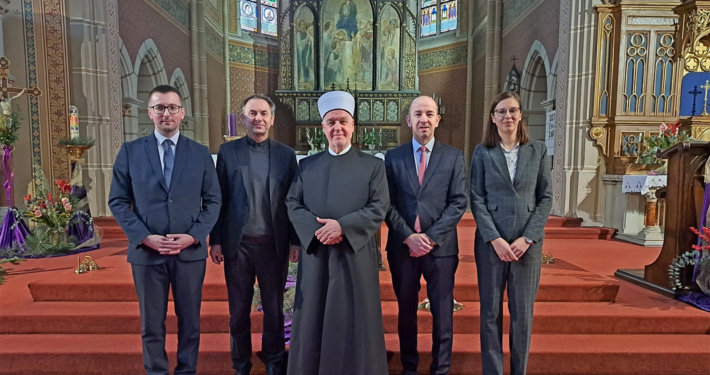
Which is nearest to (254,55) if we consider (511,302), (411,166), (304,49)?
(304,49)

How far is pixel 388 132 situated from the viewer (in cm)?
1057

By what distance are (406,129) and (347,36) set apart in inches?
118

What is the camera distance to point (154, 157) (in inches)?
85.4

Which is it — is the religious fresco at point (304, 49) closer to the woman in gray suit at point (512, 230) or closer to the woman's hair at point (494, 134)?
the woman's hair at point (494, 134)

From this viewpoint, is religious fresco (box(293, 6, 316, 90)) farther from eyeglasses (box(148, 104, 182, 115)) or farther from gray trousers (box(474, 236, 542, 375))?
gray trousers (box(474, 236, 542, 375))

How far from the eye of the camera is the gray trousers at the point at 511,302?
2.19 meters

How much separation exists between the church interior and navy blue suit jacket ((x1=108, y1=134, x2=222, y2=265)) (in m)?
1.07

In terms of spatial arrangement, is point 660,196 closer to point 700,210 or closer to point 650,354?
point 700,210

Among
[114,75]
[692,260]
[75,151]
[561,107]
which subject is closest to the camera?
[692,260]

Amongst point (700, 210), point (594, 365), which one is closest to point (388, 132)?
point (700, 210)

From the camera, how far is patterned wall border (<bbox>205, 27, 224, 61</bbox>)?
32.6 ft

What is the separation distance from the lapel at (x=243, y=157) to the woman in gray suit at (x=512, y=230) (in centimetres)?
139

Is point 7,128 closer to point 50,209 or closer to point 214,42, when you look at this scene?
point 50,209

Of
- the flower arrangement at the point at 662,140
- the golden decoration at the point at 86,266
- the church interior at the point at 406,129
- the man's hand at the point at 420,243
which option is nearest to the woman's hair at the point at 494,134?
the man's hand at the point at 420,243
